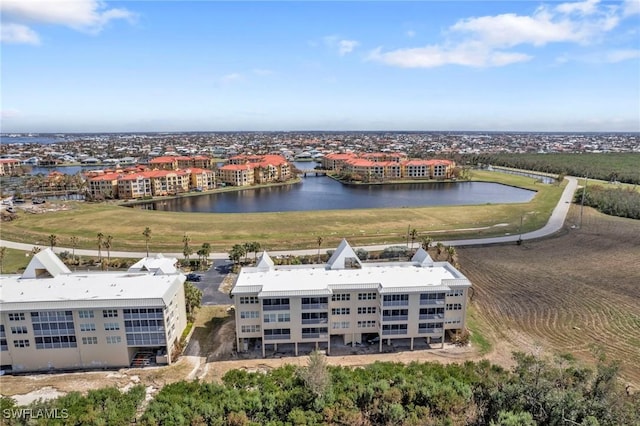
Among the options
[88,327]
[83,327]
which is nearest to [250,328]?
[88,327]

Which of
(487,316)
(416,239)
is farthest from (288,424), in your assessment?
(416,239)

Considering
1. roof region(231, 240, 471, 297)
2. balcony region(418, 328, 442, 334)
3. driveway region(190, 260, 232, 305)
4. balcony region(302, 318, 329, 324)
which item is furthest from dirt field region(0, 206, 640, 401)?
roof region(231, 240, 471, 297)

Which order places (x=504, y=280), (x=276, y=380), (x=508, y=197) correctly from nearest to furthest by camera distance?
(x=276, y=380)
(x=504, y=280)
(x=508, y=197)

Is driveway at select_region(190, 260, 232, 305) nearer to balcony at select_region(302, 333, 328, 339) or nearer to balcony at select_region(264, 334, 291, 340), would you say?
balcony at select_region(264, 334, 291, 340)

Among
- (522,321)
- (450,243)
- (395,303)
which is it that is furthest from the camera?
(450,243)

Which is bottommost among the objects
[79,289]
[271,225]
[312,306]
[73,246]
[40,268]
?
[271,225]

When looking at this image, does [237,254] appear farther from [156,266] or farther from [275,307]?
[275,307]

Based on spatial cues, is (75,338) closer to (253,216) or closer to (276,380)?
(276,380)
